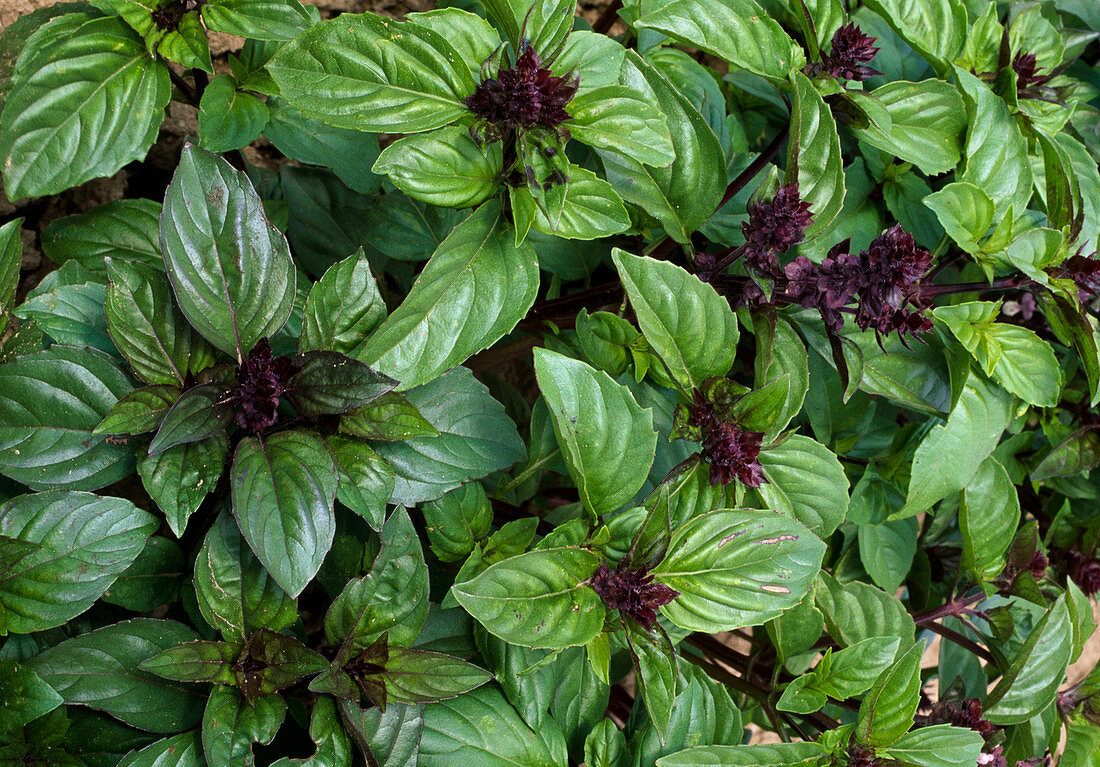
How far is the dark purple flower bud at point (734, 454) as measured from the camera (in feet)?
3.43

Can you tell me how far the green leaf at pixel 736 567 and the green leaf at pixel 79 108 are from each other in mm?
875

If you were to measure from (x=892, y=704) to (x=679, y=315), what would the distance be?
2.04ft

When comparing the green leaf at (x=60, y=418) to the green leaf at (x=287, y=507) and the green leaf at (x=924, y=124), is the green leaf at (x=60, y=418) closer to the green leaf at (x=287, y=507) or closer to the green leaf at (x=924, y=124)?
the green leaf at (x=287, y=507)

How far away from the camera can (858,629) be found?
1.30 metres

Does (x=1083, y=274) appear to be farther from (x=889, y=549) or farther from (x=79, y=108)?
(x=79, y=108)

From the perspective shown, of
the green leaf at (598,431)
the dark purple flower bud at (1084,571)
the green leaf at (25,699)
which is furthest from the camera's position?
the dark purple flower bud at (1084,571)

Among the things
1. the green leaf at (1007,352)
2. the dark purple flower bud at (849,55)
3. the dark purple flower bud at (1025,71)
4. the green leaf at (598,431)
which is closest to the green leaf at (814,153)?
the dark purple flower bud at (849,55)

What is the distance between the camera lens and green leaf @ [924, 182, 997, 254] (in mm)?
1169

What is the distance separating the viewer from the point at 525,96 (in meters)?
0.95

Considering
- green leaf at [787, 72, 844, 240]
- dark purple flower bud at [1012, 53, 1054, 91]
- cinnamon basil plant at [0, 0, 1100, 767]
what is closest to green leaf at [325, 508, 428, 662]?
cinnamon basil plant at [0, 0, 1100, 767]

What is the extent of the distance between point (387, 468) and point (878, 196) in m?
1.00

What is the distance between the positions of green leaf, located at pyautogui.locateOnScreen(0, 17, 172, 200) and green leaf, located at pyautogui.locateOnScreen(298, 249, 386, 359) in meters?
0.32

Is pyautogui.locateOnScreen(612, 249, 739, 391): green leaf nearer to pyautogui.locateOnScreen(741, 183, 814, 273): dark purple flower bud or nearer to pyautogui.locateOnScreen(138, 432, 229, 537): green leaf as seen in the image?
pyautogui.locateOnScreen(741, 183, 814, 273): dark purple flower bud

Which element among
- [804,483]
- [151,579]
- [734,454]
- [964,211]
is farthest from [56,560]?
[964,211]
